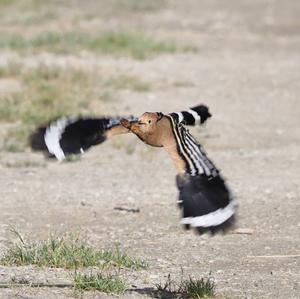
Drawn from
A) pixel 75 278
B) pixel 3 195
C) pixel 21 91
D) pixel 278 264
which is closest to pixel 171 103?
pixel 21 91

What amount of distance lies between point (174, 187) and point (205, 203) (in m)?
3.89

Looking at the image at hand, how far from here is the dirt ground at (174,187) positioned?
6.16m

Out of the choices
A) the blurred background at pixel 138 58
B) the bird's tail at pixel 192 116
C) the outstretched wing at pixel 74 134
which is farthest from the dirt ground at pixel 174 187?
the bird's tail at pixel 192 116

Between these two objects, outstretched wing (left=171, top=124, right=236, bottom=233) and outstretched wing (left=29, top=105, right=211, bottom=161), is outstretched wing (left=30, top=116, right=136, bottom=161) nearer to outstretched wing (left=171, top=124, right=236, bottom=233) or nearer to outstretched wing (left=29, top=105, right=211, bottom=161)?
outstretched wing (left=29, top=105, right=211, bottom=161)

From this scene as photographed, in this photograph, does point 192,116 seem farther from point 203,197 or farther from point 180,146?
point 203,197

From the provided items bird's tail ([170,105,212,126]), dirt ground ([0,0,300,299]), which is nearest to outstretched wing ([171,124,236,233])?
bird's tail ([170,105,212,126])

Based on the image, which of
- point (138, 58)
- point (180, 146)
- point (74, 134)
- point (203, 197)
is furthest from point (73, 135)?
point (138, 58)

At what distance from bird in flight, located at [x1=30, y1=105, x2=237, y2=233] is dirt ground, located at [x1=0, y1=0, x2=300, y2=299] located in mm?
835

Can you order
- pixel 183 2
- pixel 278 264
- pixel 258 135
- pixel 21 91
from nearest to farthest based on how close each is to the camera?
pixel 278 264
pixel 258 135
pixel 21 91
pixel 183 2

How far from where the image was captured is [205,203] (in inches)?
177

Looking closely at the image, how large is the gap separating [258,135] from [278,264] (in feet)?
14.8

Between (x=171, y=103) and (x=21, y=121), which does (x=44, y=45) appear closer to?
(x=171, y=103)

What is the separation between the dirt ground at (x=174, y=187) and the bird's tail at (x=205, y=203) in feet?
3.38

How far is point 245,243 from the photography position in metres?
6.84
